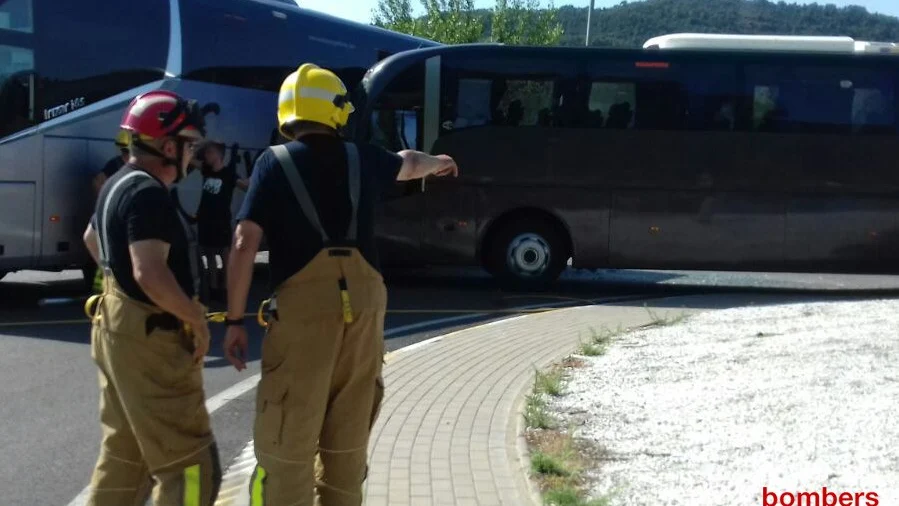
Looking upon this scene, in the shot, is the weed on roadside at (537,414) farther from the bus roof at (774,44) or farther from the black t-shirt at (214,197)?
the bus roof at (774,44)

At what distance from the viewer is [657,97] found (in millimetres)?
16406

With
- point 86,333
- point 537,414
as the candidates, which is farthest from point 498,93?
point 537,414

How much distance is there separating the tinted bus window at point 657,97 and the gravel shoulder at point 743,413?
20.9ft

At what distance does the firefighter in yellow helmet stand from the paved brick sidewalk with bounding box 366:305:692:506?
4.33 ft

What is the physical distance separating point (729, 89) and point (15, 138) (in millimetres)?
9270

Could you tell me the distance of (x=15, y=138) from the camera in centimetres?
1305

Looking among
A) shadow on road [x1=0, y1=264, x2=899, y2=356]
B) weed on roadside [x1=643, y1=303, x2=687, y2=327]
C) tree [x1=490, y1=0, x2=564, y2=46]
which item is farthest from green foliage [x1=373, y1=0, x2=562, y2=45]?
weed on roadside [x1=643, y1=303, x2=687, y2=327]

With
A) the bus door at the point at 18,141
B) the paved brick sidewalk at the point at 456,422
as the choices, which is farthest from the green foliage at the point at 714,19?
the paved brick sidewalk at the point at 456,422

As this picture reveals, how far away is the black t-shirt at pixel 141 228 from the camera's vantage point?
432cm

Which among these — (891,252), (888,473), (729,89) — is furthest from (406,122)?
(888,473)

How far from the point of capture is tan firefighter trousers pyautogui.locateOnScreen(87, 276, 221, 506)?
4387 mm

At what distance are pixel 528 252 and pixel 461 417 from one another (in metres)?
8.92

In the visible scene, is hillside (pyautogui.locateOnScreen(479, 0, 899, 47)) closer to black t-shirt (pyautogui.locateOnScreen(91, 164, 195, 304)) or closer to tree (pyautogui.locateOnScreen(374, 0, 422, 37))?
tree (pyautogui.locateOnScreen(374, 0, 422, 37))

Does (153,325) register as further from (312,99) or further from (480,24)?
(480,24)
